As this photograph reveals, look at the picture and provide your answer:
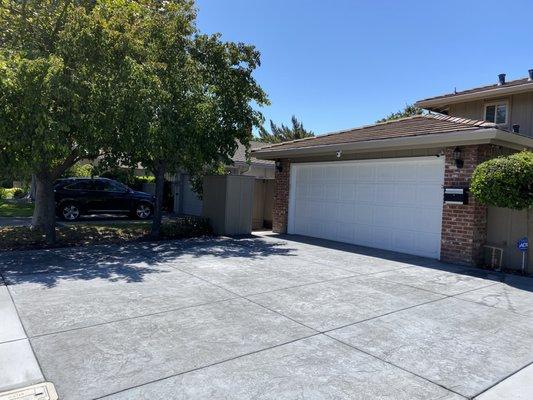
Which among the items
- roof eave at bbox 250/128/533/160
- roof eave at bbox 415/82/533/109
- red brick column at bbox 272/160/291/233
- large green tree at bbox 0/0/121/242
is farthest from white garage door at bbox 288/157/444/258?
large green tree at bbox 0/0/121/242

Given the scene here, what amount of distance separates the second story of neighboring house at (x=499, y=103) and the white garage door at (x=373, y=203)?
13.2ft

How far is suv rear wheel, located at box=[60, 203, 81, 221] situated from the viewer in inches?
637

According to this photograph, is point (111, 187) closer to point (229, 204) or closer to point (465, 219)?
point (229, 204)

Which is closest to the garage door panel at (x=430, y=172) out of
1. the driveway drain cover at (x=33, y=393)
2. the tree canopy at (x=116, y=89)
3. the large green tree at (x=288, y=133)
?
the tree canopy at (x=116, y=89)

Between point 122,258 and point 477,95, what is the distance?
11.9 meters

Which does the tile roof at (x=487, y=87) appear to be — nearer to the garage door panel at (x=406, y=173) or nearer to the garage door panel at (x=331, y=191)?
the garage door panel at (x=406, y=173)

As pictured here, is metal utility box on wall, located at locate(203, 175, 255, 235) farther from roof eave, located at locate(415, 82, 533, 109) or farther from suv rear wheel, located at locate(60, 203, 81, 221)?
roof eave, located at locate(415, 82, 533, 109)

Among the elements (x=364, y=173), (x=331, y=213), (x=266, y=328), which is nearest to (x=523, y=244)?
(x=364, y=173)

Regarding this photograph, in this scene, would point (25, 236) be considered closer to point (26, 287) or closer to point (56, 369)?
point (26, 287)

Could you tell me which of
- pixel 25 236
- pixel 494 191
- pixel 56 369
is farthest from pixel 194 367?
pixel 25 236

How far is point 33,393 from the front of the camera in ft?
10.8

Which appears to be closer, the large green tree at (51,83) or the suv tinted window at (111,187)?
the large green tree at (51,83)

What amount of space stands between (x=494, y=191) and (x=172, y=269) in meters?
6.13

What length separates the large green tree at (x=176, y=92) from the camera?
9.66 metres
